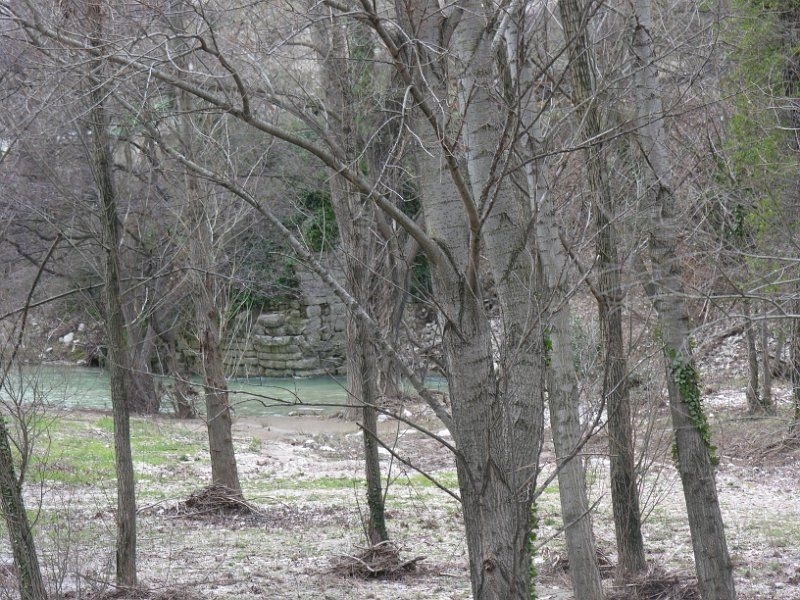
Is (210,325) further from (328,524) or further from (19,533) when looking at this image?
(19,533)

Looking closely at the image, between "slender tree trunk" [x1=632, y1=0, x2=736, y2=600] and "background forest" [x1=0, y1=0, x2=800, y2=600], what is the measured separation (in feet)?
0.07

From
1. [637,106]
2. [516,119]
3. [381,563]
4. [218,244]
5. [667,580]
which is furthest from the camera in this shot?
[218,244]

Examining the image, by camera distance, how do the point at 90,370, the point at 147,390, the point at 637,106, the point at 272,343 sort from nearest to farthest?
the point at 637,106 < the point at 147,390 < the point at 90,370 < the point at 272,343

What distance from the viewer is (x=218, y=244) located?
38.6ft

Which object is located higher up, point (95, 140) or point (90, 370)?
point (95, 140)

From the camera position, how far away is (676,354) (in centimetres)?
589

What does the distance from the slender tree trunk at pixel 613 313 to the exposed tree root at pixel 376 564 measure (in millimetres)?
1937

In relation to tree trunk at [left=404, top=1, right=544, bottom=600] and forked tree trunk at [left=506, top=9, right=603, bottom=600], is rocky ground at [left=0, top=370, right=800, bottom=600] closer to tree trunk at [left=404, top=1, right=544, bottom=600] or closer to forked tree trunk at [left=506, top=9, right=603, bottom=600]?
forked tree trunk at [left=506, top=9, right=603, bottom=600]

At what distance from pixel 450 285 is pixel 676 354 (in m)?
3.16

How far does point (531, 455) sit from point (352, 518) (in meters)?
7.50

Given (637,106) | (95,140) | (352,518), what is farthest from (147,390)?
(637,106)

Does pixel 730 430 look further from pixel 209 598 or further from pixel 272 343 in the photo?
pixel 272 343

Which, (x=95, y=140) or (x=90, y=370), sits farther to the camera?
(x=90, y=370)

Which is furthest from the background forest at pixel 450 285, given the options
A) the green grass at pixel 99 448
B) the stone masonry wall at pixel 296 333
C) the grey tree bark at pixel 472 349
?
the stone masonry wall at pixel 296 333
